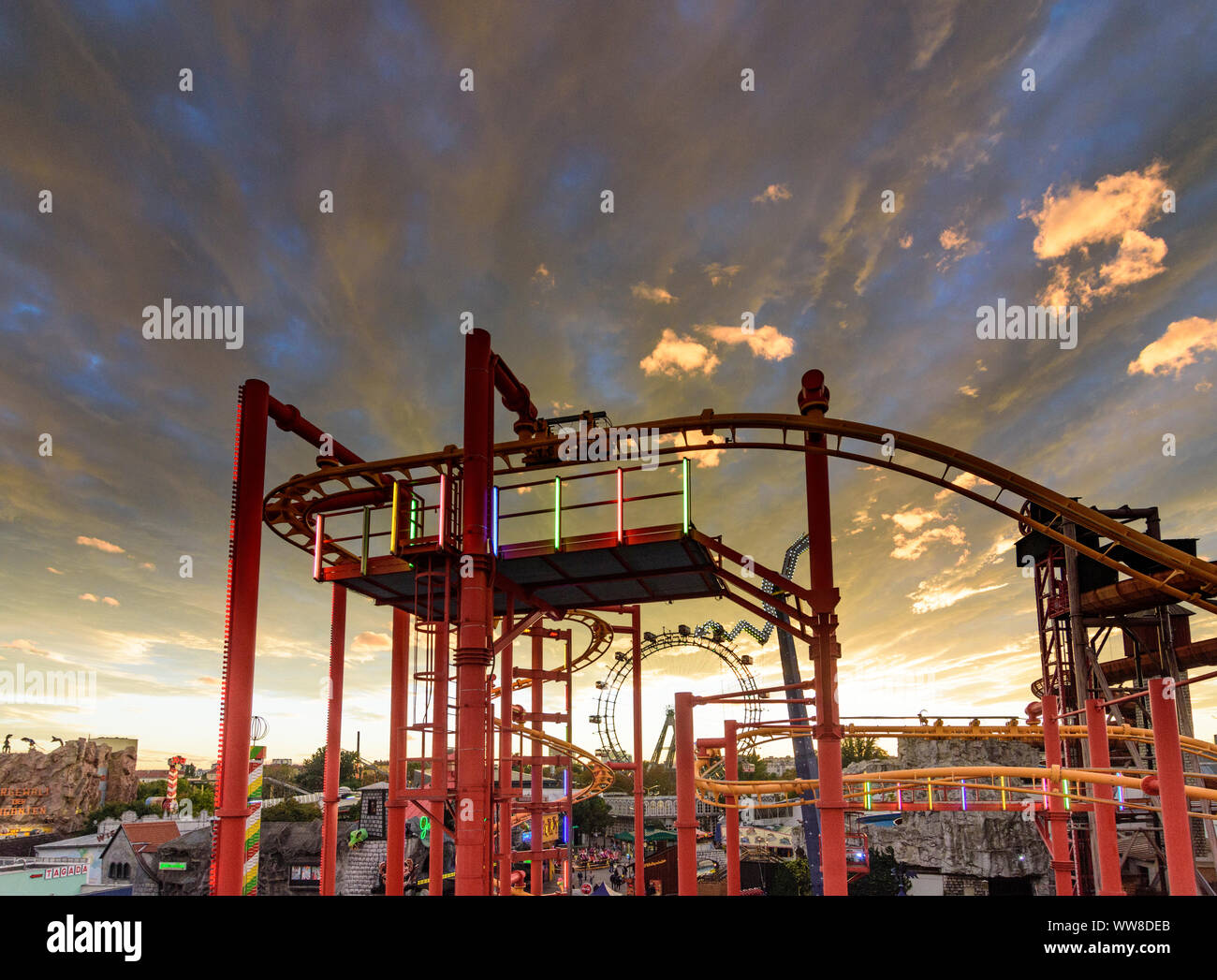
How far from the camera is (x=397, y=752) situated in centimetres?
2034

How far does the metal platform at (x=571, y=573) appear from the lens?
17.8 metres

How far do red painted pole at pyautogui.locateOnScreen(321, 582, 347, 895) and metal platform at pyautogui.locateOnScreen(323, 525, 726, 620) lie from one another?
1.19 metres

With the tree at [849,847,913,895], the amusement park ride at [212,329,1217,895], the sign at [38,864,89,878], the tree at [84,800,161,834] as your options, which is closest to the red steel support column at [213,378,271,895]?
the amusement park ride at [212,329,1217,895]

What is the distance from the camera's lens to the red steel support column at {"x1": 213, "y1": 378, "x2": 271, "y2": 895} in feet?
49.4

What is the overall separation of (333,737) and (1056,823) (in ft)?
62.1

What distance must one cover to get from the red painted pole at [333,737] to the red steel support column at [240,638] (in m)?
4.40

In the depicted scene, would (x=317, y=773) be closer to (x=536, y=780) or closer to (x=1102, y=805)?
(x=536, y=780)

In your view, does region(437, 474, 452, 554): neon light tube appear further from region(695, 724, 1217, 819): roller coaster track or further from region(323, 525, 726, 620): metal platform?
region(695, 724, 1217, 819): roller coaster track

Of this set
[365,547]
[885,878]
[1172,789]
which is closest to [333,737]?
[365,547]

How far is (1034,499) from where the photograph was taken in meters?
20.2

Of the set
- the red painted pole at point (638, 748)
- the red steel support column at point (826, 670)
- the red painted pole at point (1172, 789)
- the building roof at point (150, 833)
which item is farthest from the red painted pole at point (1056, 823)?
the building roof at point (150, 833)

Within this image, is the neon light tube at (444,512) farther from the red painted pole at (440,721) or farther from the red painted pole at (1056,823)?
the red painted pole at (1056,823)
